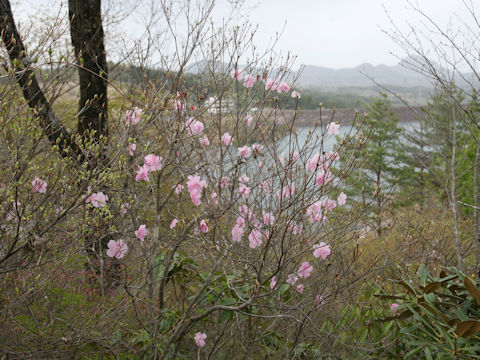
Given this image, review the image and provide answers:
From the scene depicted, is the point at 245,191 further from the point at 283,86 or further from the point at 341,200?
the point at 283,86

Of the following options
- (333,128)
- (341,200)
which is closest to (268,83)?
(333,128)

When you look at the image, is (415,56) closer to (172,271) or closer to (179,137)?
(179,137)

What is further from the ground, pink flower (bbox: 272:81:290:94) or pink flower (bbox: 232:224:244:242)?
pink flower (bbox: 272:81:290:94)

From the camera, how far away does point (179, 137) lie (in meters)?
2.84

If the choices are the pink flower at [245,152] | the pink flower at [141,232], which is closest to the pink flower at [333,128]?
the pink flower at [245,152]

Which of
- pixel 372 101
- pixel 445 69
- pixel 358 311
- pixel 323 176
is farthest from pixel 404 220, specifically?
pixel 372 101

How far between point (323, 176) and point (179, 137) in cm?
105

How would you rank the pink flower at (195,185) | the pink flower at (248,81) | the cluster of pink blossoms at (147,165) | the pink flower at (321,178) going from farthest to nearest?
the pink flower at (248,81), the cluster of pink blossoms at (147,165), the pink flower at (195,185), the pink flower at (321,178)

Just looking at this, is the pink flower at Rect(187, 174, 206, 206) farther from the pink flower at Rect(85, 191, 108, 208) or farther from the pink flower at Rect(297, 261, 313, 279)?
the pink flower at Rect(297, 261, 313, 279)

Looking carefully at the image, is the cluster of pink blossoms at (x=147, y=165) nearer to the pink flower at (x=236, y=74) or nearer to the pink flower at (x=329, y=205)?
the pink flower at (x=236, y=74)

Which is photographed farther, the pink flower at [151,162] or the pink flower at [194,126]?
the pink flower at [194,126]

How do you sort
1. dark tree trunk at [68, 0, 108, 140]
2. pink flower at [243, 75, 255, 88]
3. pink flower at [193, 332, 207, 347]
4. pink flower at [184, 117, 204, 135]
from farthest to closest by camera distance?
1. dark tree trunk at [68, 0, 108, 140]
2. pink flower at [243, 75, 255, 88]
3. pink flower at [184, 117, 204, 135]
4. pink flower at [193, 332, 207, 347]

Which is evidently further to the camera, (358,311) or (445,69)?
(445,69)

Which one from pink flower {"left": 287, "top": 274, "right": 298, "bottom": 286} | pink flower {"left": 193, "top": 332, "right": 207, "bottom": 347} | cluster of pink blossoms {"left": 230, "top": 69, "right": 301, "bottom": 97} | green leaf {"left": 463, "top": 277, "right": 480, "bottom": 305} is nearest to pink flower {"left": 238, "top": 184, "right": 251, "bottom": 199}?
pink flower {"left": 287, "top": 274, "right": 298, "bottom": 286}
